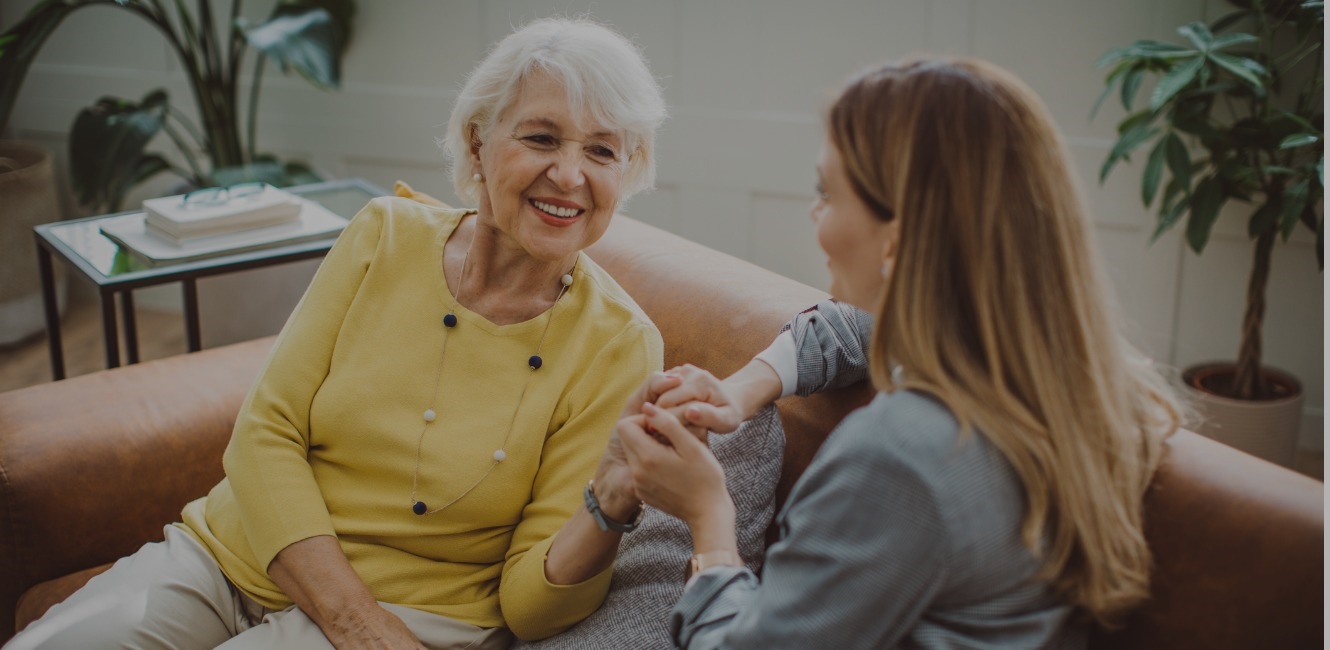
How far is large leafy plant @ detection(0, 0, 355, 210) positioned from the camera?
3.05m

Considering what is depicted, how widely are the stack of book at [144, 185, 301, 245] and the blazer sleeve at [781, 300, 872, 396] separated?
140 cm

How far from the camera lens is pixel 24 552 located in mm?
1755

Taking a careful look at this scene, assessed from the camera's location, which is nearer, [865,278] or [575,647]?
[865,278]

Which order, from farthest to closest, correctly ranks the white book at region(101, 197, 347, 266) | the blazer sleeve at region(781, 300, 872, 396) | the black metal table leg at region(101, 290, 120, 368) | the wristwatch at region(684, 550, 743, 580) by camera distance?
the white book at region(101, 197, 347, 266) → the black metal table leg at region(101, 290, 120, 368) → the blazer sleeve at region(781, 300, 872, 396) → the wristwatch at region(684, 550, 743, 580)

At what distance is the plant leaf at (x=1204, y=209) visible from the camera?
2553 mm

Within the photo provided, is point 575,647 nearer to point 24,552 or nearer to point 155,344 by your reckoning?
point 24,552

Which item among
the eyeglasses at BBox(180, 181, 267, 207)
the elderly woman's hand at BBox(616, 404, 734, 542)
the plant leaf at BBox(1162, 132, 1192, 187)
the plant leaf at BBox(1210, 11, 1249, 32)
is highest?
the plant leaf at BBox(1210, 11, 1249, 32)

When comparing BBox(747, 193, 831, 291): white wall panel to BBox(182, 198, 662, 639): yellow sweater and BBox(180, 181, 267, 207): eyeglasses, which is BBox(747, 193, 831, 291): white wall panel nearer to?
BBox(180, 181, 267, 207): eyeglasses

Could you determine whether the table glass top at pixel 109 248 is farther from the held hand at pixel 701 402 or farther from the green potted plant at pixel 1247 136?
the green potted plant at pixel 1247 136

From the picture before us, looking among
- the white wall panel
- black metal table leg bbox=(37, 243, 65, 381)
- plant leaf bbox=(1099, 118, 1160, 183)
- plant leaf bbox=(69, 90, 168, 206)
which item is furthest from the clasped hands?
plant leaf bbox=(69, 90, 168, 206)

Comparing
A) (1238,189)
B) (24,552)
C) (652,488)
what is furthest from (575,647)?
Result: (1238,189)

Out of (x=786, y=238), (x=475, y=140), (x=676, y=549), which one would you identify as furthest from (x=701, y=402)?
(x=786, y=238)

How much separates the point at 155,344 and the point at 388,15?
131 cm

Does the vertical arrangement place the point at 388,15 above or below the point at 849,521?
above
